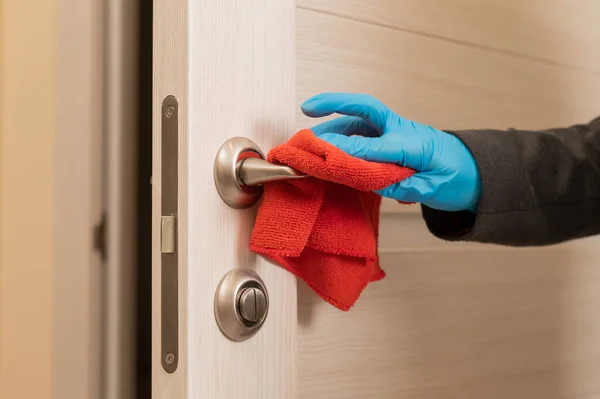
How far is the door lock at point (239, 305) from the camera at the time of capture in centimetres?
38

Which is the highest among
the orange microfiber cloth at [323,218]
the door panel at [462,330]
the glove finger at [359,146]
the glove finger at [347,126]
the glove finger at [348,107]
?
the glove finger at [348,107]

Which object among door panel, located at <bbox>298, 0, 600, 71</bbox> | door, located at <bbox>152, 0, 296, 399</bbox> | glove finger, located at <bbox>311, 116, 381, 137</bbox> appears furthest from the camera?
door panel, located at <bbox>298, 0, 600, 71</bbox>

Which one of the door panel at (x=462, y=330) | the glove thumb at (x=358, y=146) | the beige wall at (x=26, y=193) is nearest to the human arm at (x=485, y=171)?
the glove thumb at (x=358, y=146)

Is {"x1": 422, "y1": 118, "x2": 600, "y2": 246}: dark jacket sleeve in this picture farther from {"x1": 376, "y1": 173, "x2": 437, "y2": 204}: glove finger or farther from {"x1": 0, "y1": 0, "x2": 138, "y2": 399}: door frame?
{"x1": 0, "y1": 0, "x2": 138, "y2": 399}: door frame

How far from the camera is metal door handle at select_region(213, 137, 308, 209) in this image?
381 mm

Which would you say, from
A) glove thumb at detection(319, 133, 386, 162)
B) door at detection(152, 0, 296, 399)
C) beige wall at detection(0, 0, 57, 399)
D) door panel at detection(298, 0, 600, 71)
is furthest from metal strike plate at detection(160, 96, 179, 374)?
beige wall at detection(0, 0, 57, 399)

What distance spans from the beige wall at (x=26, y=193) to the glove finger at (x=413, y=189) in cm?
44

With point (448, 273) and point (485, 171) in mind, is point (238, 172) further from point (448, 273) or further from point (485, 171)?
point (448, 273)

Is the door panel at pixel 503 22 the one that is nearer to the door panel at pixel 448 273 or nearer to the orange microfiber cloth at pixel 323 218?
the door panel at pixel 448 273

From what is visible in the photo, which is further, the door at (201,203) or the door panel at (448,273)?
the door panel at (448,273)

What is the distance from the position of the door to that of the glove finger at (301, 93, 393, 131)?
4 centimetres

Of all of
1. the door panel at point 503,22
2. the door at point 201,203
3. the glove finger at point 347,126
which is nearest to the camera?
the door at point 201,203

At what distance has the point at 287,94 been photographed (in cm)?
44

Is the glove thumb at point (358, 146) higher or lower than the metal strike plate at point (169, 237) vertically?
higher
